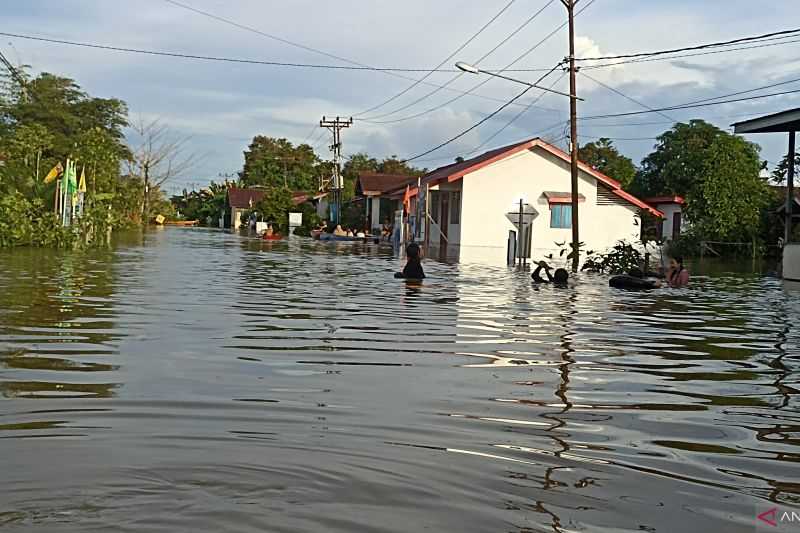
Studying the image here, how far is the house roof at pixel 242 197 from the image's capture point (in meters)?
112

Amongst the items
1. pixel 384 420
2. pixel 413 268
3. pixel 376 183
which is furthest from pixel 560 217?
pixel 384 420

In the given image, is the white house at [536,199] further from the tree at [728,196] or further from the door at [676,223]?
the door at [676,223]

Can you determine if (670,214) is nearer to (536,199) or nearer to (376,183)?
(536,199)

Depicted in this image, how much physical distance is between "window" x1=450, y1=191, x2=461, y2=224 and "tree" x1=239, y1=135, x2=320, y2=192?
6184 centimetres

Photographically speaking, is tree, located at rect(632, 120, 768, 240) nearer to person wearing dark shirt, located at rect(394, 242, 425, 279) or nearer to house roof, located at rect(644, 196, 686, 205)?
house roof, located at rect(644, 196, 686, 205)

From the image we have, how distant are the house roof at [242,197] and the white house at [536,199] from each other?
2537 inches

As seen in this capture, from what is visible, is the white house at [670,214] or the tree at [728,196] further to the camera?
the white house at [670,214]

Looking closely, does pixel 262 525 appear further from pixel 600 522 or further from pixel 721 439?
pixel 721 439

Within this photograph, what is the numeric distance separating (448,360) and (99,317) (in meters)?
4.87

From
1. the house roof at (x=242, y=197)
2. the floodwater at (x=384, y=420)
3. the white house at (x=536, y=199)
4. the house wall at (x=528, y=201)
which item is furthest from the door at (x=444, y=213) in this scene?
the house roof at (x=242, y=197)

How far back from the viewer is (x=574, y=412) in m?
6.68

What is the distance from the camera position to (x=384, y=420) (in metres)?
6.17

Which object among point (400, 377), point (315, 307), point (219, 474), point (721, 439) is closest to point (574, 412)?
point (721, 439)

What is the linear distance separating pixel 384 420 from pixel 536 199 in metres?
44.1
